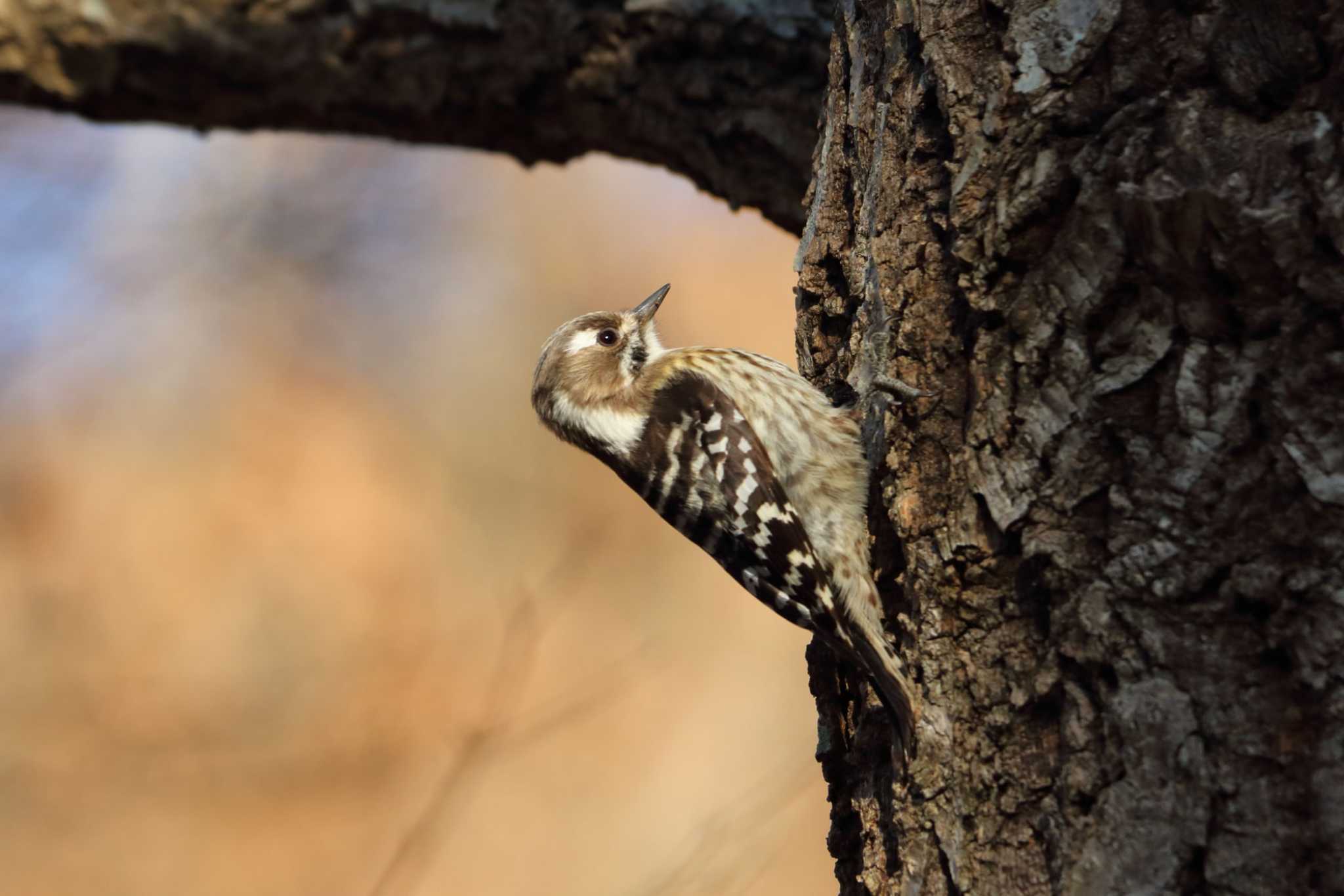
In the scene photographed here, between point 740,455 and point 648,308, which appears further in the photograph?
point 648,308

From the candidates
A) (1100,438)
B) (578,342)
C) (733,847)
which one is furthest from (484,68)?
(733,847)

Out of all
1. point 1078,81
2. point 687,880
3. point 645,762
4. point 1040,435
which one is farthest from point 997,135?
point 645,762

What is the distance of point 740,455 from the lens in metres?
2.92

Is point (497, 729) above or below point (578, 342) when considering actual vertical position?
below

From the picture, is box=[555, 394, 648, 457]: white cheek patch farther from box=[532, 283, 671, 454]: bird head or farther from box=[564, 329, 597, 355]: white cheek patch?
box=[564, 329, 597, 355]: white cheek patch

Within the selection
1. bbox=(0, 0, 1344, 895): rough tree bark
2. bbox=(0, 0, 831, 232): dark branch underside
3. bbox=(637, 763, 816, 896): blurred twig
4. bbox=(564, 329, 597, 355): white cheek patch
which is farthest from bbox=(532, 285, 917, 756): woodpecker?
bbox=(637, 763, 816, 896): blurred twig

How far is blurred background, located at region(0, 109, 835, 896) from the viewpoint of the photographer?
8070 mm

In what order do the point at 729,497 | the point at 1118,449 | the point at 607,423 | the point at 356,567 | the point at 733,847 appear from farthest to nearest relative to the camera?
1. the point at 356,567
2. the point at 733,847
3. the point at 607,423
4. the point at 729,497
5. the point at 1118,449

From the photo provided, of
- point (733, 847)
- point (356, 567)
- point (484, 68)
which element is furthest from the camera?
point (356, 567)

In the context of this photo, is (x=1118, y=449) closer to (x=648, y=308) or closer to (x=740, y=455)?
(x=740, y=455)

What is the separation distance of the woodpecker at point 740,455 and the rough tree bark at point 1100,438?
8.0 inches

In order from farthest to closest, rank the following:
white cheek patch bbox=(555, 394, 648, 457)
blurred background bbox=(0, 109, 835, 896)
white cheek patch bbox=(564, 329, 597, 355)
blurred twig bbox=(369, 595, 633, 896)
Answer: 1. blurred background bbox=(0, 109, 835, 896)
2. blurred twig bbox=(369, 595, 633, 896)
3. white cheek patch bbox=(564, 329, 597, 355)
4. white cheek patch bbox=(555, 394, 648, 457)

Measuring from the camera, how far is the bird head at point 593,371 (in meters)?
3.39

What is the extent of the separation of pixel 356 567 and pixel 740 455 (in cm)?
678
